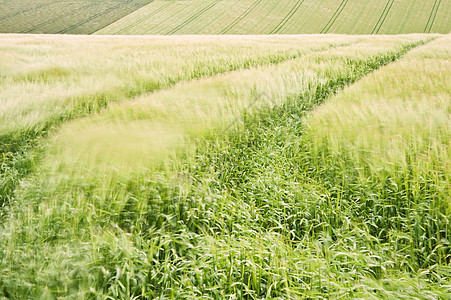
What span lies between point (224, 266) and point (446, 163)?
6.56 feet

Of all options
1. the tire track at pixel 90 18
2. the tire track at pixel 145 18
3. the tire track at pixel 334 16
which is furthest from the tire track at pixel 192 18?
the tire track at pixel 334 16

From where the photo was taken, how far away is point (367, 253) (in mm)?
1889

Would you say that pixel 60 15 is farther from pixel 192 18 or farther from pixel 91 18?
pixel 192 18

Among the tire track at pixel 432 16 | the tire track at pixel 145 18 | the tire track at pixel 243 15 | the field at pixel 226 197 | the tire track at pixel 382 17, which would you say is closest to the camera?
the field at pixel 226 197

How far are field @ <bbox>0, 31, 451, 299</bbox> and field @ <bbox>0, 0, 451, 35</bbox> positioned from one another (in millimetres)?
32895

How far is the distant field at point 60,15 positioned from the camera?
3108 centimetres

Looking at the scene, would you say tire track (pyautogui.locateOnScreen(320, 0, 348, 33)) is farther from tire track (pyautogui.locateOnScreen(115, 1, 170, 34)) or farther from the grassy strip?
the grassy strip

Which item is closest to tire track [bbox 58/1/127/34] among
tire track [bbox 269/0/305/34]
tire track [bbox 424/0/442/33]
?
tire track [bbox 269/0/305/34]

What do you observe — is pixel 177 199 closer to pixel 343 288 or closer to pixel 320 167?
pixel 343 288

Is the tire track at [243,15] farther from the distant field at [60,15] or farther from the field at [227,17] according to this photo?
the distant field at [60,15]

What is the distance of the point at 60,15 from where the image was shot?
34.6 meters

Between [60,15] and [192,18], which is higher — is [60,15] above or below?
above

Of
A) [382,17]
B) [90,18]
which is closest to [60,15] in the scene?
[90,18]

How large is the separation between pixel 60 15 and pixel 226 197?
40875 mm
